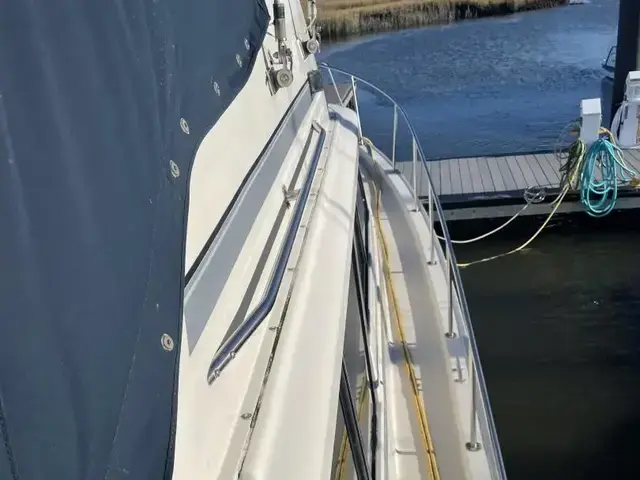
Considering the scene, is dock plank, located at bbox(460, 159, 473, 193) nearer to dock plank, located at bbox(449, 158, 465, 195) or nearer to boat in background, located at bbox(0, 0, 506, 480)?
dock plank, located at bbox(449, 158, 465, 195)

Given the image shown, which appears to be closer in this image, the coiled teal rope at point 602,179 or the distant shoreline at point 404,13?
the coiled teal rope at point 602,179

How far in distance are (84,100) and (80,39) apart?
0.08 meters

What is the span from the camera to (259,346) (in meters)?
1.43

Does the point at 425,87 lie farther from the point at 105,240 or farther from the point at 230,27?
the point at 105,240

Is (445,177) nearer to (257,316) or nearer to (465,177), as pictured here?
(465,177)

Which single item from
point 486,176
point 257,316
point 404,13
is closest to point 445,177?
point 486,176

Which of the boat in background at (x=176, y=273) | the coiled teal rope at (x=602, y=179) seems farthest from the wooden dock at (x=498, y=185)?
the boat in background at (x=176, y=273)

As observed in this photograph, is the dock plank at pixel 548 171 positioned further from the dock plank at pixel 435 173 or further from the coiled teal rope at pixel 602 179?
the dock plank at pixel 435 173

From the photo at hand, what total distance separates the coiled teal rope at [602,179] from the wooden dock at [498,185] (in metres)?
0.12

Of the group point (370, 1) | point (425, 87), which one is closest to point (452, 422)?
point (425, 87)

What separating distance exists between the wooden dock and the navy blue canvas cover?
16.3 ft

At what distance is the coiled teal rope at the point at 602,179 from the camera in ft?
19.2

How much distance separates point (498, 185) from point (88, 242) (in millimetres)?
5860

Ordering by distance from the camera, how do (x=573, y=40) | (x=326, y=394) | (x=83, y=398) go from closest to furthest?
1. (x=83, y=398)
2. (x=326, y=394)
3. (x=573, y=40)
